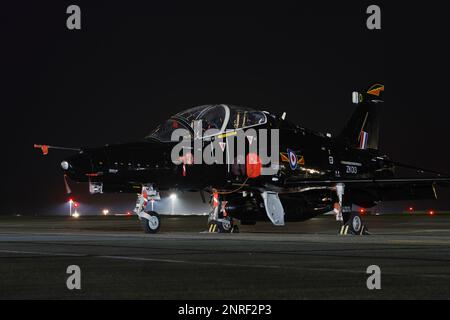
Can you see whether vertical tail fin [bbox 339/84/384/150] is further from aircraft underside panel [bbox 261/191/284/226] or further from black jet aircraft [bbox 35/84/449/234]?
aircraft underside panel [bbox 261/191/284/226]

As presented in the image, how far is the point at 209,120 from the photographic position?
2605 centimetres

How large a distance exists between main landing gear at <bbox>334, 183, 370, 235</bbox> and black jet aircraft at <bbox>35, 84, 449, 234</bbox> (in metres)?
0.03

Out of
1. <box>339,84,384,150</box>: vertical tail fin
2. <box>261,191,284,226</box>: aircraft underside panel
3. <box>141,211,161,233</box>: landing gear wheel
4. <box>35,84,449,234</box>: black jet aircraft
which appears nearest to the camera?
<box>35,84,449,234</box>: black jet aircraft

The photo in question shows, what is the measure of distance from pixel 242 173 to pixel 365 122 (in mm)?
10326

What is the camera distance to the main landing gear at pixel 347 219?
2734 cm

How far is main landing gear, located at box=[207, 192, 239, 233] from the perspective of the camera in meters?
28.0

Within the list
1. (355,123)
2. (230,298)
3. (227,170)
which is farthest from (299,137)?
(230,298)

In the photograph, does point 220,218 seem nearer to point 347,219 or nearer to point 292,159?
point 292,159

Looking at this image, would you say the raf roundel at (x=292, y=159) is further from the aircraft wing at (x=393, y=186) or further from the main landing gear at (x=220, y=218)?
the main landing gear at (x=220, y=218)

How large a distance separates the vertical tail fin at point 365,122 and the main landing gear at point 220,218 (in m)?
8.23

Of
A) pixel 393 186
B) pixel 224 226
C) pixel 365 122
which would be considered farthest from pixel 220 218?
pixel 365 122

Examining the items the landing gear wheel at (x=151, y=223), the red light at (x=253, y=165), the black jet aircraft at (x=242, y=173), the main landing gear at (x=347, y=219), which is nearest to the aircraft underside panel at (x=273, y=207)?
the black jet aircraft at (x=242, y=173)

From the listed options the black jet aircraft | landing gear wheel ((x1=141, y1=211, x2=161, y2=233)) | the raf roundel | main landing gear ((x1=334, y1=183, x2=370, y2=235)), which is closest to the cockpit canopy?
the black jet aircraft

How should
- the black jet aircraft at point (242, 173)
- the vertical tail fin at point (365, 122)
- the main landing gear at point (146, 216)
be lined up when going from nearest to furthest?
the black jet aircraft at point (242, 173)
the main landing gear at point (146, 216)
the vertical tail fin at point (365, 122)
